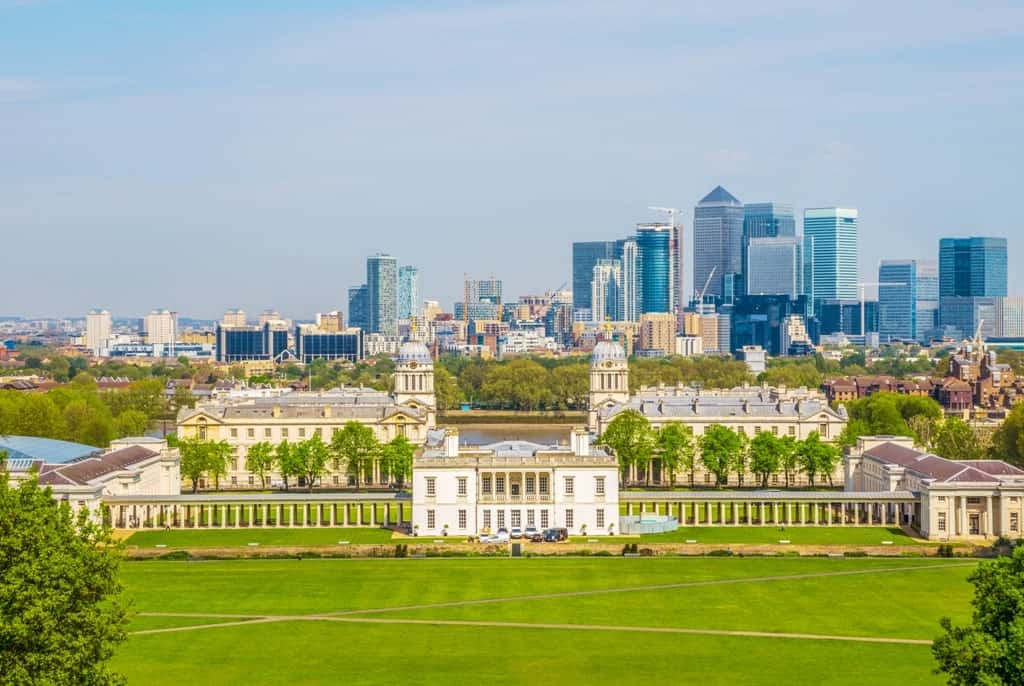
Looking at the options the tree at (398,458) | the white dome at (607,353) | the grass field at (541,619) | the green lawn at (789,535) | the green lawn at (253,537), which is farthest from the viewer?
the white dome at (607,353)

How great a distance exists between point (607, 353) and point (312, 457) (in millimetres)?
32982

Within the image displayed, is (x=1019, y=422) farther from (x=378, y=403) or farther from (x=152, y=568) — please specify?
(x=152, y=568)

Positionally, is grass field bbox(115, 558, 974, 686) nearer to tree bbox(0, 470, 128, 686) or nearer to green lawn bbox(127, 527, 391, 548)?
green lawn bbox(127, 527, 391, 548)

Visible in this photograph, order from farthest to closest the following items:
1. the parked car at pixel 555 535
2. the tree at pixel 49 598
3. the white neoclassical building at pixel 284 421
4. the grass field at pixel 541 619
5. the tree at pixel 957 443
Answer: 1. the white neoclassical building at pixel 284 421
2. the tree at pixel 957 443
3. the parked car at pixel 555 535
4. the grass field at pixel 541 619
5. the tree at pixel 49 598

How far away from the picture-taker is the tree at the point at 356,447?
356 feet

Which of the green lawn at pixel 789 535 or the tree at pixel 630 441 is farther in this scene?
the tree at pixel 630 441

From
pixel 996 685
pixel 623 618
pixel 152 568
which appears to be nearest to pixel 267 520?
pixel 152 568

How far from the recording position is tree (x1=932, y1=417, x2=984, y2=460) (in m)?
114

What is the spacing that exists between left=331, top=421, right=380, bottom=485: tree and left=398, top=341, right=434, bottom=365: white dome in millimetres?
17882

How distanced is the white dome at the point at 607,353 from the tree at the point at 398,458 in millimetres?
26185

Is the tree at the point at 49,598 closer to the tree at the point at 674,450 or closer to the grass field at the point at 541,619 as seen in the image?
the grass field at the point at 541,619

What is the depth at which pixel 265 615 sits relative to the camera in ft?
197

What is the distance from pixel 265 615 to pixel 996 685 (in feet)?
98.7

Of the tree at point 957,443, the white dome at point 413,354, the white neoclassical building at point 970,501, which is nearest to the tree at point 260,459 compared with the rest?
the white dome at point 413,354
